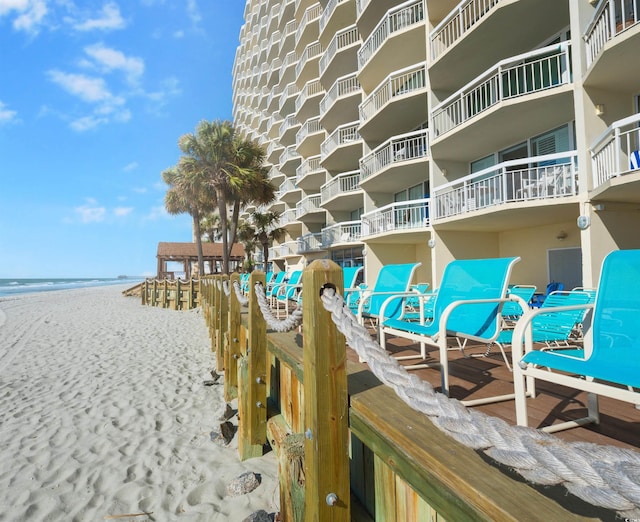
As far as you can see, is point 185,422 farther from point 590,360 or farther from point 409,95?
point 409,95

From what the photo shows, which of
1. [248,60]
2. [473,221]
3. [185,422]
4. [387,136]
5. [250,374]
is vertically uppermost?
[248,60]

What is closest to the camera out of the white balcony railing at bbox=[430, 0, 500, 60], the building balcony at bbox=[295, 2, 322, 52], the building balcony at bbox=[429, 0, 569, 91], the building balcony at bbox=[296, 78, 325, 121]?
the building balcony at bbox=[429, 0, 569, 91]

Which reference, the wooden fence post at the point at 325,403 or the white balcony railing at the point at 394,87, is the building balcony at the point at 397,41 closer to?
the white balcony railing at the point at 394,87

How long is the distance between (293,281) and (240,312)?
584 centimetres

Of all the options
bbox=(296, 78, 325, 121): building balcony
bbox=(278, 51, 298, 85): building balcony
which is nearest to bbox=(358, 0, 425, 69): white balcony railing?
bbox=(296, 78, 325, 121): building balcony

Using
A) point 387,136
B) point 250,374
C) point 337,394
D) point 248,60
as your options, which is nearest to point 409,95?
point 387,136

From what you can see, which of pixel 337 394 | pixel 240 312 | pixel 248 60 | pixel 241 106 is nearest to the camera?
pixel 337 394

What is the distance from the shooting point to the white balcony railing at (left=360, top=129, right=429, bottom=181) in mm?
12898

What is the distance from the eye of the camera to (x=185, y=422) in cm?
458

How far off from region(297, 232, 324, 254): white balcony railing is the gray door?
13468 mm

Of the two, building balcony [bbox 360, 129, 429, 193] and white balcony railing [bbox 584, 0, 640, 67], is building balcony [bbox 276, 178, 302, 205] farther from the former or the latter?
white balcony railing [bbox 584, 0, 640, 67]

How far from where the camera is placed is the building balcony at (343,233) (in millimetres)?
19266

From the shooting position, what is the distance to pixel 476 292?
308 centimetres

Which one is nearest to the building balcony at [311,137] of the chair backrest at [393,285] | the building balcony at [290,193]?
the building balcony at [290,193]
